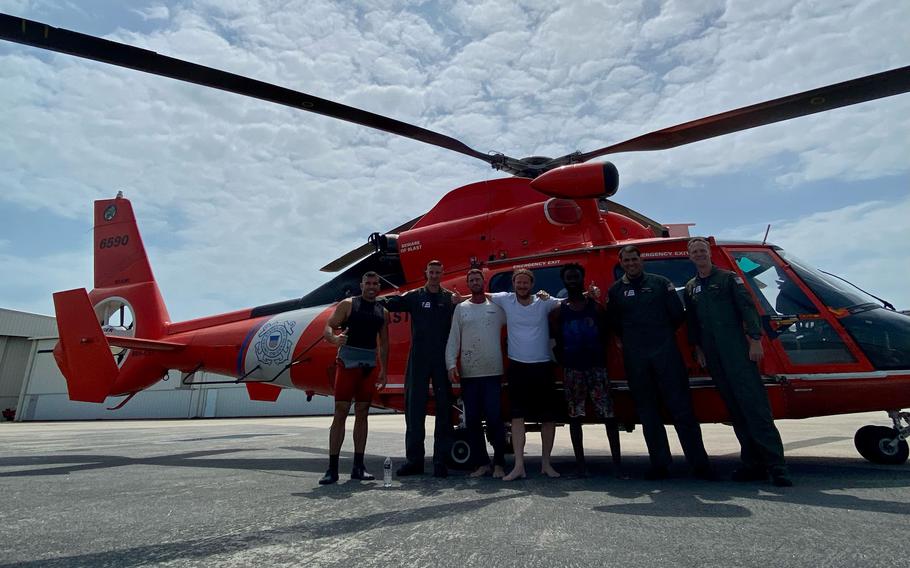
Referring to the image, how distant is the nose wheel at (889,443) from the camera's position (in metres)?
4.63

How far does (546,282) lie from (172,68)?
152 inches

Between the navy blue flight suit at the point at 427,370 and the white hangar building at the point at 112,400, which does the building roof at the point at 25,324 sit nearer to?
the white hangar building at the point at 112,400

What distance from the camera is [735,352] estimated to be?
4020 millimetres

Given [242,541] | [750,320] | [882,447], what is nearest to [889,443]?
[882,447]

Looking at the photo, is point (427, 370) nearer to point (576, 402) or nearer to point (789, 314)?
point (576, 402)

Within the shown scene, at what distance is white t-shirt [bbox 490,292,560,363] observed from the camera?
4.40 meters

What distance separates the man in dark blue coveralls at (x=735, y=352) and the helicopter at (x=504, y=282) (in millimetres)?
390

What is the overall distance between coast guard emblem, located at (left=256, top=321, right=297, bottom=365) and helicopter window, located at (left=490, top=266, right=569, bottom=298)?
3070mm

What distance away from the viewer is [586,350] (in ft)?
14.3

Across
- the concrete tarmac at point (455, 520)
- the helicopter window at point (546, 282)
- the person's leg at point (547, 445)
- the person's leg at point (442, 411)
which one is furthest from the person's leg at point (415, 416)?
the helicopter window at point (546, 282)

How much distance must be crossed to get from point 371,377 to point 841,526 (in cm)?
335

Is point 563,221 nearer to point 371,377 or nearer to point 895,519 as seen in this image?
point 371,377

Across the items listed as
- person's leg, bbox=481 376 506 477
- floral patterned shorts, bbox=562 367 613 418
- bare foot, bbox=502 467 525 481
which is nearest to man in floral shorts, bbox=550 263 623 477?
floral patterned shorts, bbox=562 367 613 418

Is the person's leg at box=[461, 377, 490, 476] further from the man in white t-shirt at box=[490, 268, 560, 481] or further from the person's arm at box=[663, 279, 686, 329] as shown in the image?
the person's arm at box=[663, 279, 686, 329]
